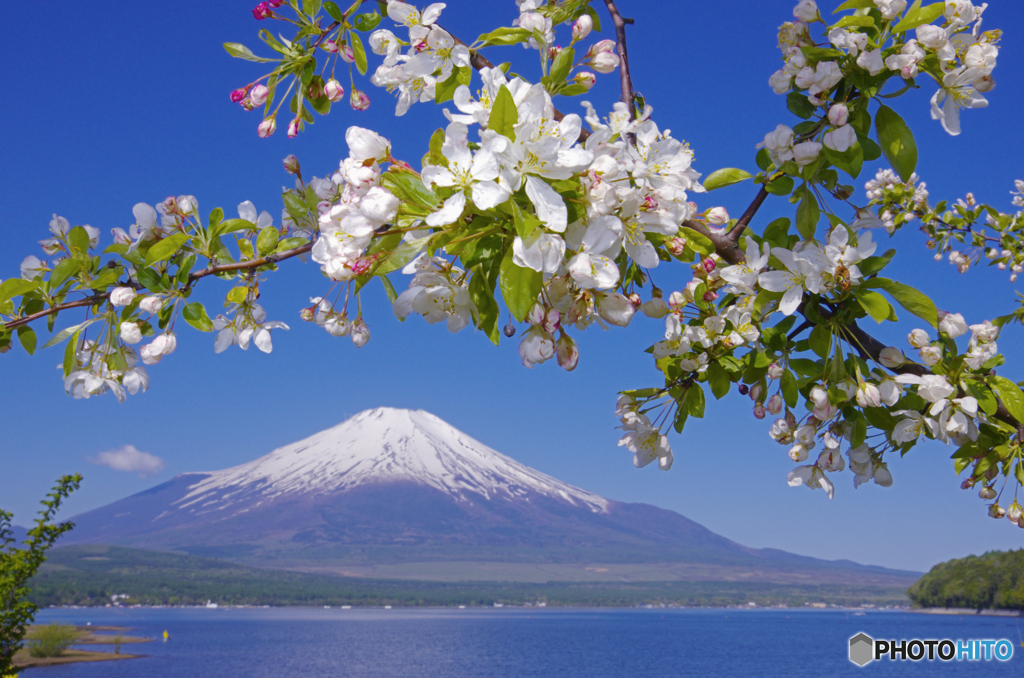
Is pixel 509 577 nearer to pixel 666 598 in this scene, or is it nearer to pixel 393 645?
pixel 666 598

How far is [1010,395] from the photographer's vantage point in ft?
5.04

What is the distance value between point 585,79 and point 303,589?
165363 millimetres

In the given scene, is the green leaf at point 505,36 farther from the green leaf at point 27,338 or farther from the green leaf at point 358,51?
the green leaf at point 27,338

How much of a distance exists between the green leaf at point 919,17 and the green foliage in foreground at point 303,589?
144 meters

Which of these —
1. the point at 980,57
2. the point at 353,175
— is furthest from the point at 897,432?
the point at 353,175

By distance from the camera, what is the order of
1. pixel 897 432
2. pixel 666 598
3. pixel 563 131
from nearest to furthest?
pixel 563 131
pixel 897 432
pixel 666 598

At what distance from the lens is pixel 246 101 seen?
158 centimetres

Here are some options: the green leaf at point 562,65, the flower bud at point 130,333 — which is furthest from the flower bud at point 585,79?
the flower bud at point 130,333

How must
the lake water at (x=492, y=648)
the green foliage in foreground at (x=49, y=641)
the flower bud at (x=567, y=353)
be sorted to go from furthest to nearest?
the lake water at (x=492, y=648) → the green foliage in foreground at (x=49, y=641) → the flower bud at (x=567, y=353)

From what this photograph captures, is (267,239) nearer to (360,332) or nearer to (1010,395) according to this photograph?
(360,332)

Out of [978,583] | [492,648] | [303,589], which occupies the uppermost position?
[978,583]

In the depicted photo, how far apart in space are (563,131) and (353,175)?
30 centimetres

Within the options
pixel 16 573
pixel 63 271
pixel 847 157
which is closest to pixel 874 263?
pixel 847 157

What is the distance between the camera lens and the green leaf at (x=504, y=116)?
939mm
